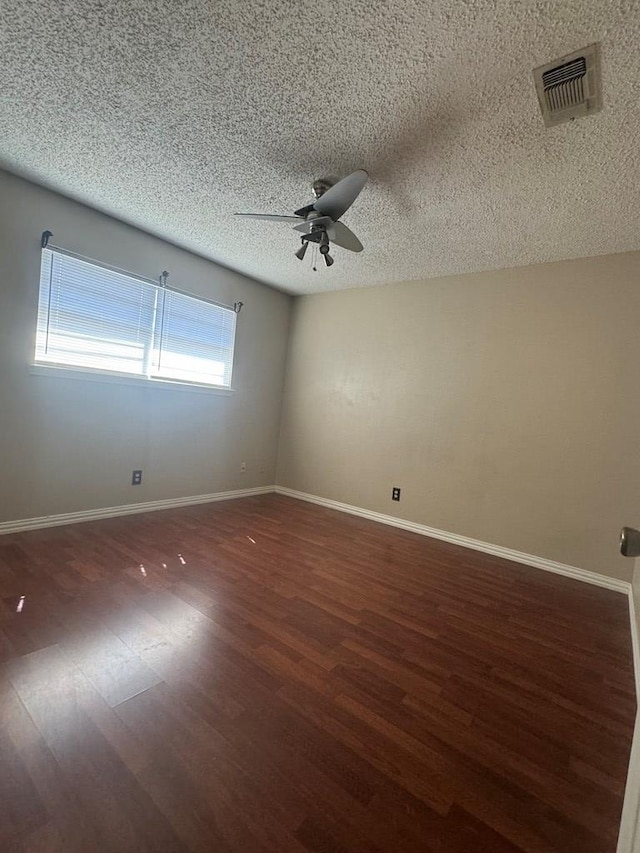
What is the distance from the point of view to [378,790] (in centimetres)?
102

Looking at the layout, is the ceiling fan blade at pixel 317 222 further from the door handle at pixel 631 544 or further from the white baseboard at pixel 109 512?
the white baseboard at pixel 109 512

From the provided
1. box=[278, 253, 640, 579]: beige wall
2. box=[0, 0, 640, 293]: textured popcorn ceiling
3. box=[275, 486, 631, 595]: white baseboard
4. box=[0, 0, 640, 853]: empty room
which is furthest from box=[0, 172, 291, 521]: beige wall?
box=[275, 486, 631, 595]: white baseboard

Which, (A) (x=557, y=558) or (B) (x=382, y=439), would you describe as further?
(B) (x=382, y=439)

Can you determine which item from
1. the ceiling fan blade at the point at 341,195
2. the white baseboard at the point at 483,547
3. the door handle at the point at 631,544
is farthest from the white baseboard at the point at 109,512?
the door handle at the point at 631,544

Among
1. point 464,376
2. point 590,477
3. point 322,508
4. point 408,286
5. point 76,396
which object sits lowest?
point 322,508

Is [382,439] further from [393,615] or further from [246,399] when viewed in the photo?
[393,615]

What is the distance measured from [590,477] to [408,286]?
95.0 inches

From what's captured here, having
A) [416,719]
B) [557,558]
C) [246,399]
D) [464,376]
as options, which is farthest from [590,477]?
[246,399]

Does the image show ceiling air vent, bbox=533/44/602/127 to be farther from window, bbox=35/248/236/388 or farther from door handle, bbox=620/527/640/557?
window, bbox=35/248/236/388

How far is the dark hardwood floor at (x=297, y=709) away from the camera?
0.92 meters

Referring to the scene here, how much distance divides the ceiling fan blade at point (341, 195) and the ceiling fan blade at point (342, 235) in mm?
61

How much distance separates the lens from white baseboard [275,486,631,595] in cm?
265

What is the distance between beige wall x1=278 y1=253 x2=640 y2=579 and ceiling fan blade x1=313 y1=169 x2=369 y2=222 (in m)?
1.87

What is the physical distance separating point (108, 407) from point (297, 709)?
277 centimetres
